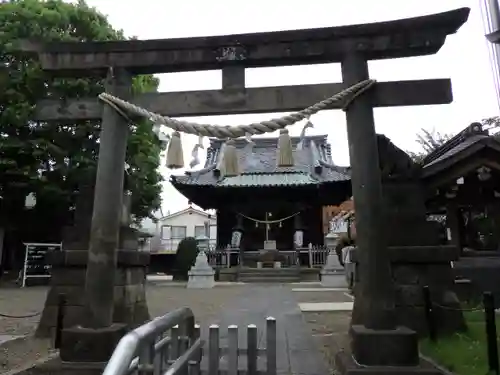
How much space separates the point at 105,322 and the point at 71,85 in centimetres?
1500

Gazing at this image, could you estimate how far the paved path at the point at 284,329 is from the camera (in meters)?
5.18

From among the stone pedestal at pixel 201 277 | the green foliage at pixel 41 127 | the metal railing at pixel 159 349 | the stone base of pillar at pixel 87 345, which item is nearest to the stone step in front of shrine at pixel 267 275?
the stone pedestal at pixel 201 277

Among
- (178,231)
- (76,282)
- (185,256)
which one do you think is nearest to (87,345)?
(76,282)

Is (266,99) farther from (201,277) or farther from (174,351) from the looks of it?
(201,277)

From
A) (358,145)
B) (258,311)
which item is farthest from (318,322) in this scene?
(358,145)

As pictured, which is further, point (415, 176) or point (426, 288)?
point (415, 176)

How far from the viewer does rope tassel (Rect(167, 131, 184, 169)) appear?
579 cm

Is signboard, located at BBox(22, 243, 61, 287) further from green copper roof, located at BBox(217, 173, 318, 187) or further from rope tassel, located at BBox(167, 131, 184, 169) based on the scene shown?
rope tassel, located at BBox(167, 131, 184, 169)

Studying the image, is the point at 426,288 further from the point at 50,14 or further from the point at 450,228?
the point at 50,14

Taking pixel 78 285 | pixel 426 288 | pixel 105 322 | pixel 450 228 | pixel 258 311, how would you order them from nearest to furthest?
pixel 105 322, pixel 426 288, pixel 78 285, pixel 258 311, pixel 450 228

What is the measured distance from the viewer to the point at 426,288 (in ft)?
20.6

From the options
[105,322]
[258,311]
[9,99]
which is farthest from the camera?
[9,99]

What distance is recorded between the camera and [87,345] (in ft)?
16.3

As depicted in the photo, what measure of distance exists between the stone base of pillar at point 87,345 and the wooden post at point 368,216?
3007mm
